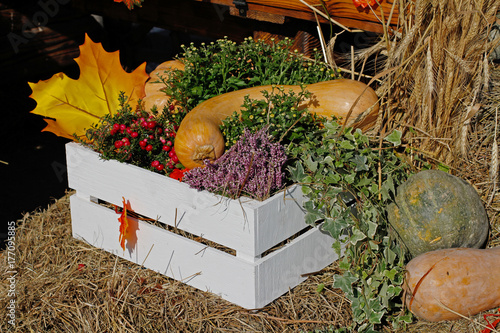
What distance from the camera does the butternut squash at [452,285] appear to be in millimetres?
2301

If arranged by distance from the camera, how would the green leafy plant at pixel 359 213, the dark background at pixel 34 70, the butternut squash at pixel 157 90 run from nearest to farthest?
the green leafy plant at pixel 359 213 → the butternut squash at pixel 157 90 → the dark background at pixel 34 70

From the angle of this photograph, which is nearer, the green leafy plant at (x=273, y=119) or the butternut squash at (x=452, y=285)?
the butternut squash at (x=452, y=285)

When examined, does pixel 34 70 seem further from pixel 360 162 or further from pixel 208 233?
pixel 360 162

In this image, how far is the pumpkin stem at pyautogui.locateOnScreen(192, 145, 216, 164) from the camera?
2477 mm

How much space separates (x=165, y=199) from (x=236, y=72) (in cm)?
87

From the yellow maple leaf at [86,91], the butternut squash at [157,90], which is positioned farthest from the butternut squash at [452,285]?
the yellow maple leaf at [86,91]

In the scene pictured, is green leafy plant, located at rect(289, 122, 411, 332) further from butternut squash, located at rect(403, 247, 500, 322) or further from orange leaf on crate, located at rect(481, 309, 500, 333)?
orange leaf on crate, located at rect(481, 309, 500, 333)

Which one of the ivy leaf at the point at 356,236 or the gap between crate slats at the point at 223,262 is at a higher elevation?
the ivy leaf at the point at 356,236

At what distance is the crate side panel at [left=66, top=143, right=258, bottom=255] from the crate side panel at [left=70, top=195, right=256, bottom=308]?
0.06 m

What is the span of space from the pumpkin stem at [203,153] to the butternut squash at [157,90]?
65 centimetres

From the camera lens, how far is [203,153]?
2.49 metres

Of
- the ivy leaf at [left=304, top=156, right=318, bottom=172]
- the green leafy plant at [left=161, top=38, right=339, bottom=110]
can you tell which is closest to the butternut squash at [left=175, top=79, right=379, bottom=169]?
the green leafy plant at [left=161, top=38, right=339, bottom=110]

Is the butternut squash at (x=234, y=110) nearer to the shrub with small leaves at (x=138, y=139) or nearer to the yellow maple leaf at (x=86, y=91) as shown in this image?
the shrub with small leaves at (x=138, y=139)

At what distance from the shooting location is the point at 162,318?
2.46 metres
